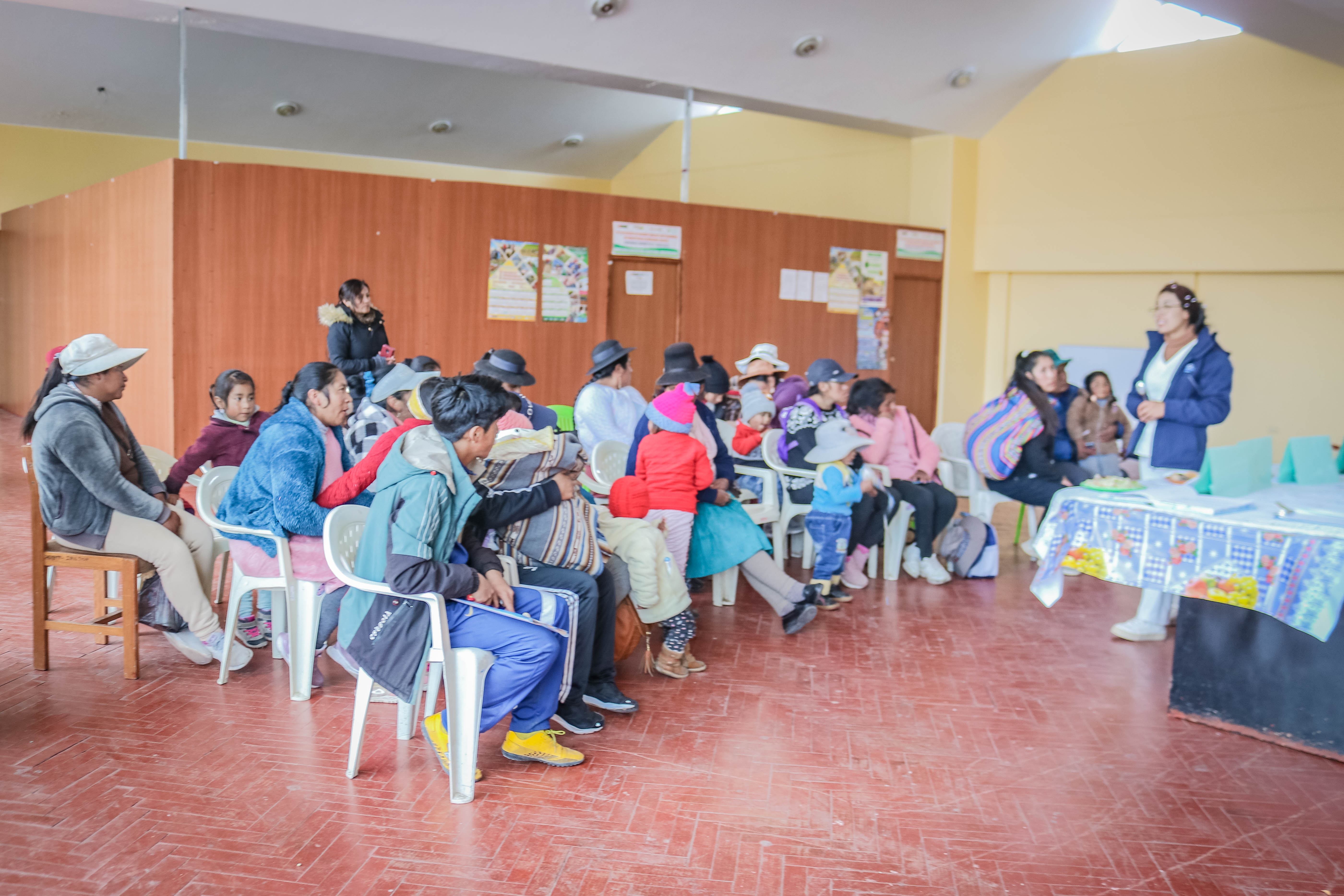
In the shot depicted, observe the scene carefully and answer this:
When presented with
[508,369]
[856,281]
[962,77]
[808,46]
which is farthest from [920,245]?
[508,369]

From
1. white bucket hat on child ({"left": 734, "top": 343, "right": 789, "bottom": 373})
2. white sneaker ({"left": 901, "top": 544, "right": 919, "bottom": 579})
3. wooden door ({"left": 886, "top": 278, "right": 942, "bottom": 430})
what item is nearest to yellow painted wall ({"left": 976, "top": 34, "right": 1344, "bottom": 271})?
wooden door ({"left": 886, "top": 278, "right": 942, "bottom": 430})

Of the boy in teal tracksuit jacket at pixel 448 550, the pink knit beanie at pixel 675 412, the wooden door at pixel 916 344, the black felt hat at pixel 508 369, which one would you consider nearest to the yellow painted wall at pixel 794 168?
the wooden door at pixel 916 344

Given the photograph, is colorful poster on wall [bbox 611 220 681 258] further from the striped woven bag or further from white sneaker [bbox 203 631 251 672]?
white sneaker [bbox 203 631 251 672]

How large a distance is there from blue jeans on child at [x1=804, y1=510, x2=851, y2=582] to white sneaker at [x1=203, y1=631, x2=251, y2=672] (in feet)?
9.17

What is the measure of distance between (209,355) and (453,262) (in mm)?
→ 1991

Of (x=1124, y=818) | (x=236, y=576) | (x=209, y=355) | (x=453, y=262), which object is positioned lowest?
(x=1124, y=818)

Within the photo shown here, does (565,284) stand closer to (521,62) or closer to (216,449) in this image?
(521,62)

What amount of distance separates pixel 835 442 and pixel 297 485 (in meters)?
2.84

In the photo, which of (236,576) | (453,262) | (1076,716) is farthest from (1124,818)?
(453,262)

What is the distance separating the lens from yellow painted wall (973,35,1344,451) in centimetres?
851

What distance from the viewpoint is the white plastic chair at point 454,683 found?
2.88 meters

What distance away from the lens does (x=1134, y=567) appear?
11.7 feet

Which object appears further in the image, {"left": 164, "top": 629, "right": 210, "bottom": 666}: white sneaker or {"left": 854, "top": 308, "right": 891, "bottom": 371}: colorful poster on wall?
{"left": 854, "top": 308, "right": 891, "bottom": 371}: colorful poster on wall

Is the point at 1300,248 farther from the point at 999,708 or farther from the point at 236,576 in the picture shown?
the point at 236,576
